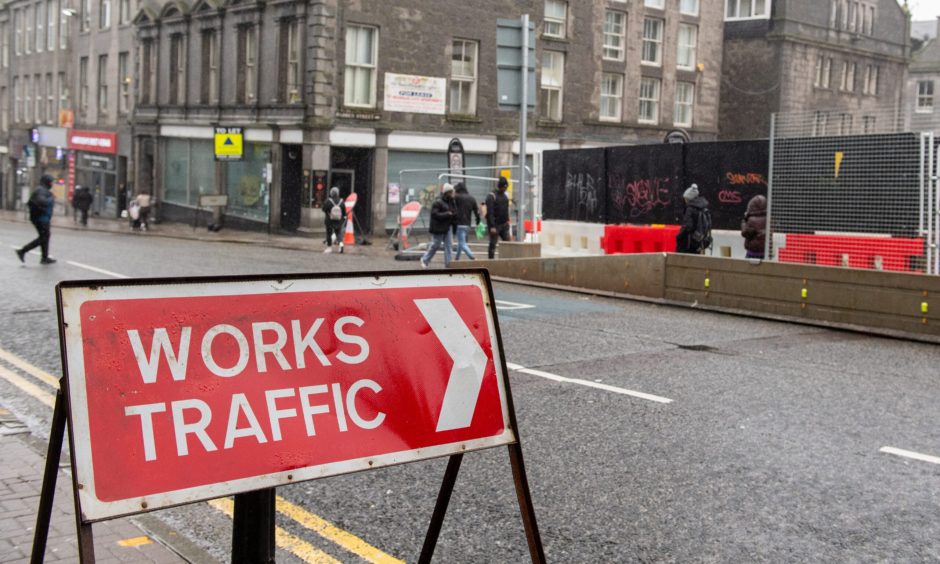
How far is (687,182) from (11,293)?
12029 millimetres

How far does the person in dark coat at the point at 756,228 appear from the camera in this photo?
1608 cm

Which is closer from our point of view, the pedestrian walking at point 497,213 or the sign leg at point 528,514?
the sign leg at point 528,514

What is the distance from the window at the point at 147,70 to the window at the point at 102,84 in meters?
5.06

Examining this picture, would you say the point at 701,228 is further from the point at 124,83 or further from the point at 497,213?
the point at 124,83

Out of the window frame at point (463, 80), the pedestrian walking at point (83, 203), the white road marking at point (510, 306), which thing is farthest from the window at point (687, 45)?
the white road marking at point (510, 306)

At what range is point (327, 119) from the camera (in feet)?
112

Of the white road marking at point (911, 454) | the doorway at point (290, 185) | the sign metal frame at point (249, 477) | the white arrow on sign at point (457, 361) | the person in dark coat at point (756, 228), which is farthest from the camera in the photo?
the doorway at point (290, 185)

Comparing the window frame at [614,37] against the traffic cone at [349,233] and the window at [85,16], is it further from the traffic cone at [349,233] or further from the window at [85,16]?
the window at [85,16]

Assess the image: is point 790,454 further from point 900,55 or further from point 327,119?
point 900,55

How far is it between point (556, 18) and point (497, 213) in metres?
18.9

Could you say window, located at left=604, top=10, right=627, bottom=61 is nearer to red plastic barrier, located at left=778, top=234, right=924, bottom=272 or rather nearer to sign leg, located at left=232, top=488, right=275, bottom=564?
Result: red plastic barrier, located at left=778, top=234, right=924, bottom=272

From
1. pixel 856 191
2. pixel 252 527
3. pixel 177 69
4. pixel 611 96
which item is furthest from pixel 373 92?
pixel 252 527

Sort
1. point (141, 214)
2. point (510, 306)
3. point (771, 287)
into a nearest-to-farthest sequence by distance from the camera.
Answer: point (771, 287) < point (510, 306) < point (141, 214)

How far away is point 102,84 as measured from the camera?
49.2 metres
